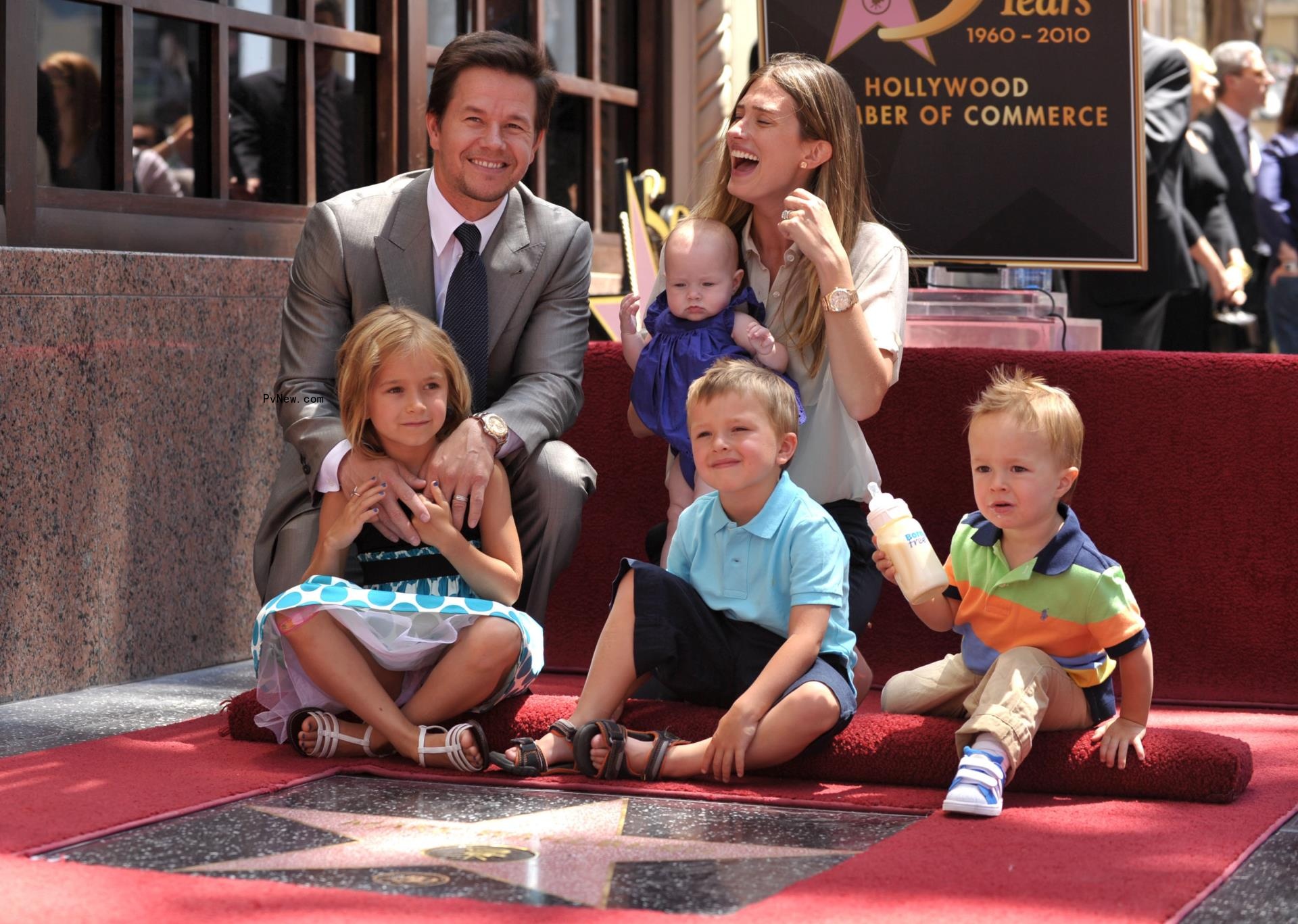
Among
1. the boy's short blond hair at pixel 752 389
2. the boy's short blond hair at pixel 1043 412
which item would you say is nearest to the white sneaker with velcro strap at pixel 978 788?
the boy's short blond hair at pixel 1043 412

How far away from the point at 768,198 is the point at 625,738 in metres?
1.25

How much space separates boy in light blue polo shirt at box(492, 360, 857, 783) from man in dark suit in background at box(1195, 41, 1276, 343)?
5.48 metres

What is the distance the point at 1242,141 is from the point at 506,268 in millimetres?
6099

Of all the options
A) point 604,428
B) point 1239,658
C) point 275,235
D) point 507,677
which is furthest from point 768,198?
point 275,235

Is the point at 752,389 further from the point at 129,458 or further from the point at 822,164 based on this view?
the point at 129,458

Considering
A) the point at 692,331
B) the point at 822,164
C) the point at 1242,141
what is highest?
the point at 1242,141

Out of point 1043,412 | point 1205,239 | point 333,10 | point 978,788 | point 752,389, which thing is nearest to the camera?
point 978,788

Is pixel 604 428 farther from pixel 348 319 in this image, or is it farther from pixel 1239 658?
pixel 1239 658

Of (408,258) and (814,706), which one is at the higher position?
(408,258)

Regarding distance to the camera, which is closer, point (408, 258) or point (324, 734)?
point (324, 734)

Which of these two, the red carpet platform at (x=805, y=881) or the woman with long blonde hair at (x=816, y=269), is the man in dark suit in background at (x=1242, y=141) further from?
the red carpet platform at (x=805, y=881)

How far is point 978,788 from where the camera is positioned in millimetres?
2992

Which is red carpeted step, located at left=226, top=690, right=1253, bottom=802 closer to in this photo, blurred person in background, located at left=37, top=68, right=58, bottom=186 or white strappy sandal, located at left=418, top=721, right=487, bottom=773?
white strappy sandal, located at left=418, top=721, right=487, bottom=773

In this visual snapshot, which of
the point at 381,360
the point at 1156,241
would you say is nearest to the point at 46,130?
the point at 381,360
